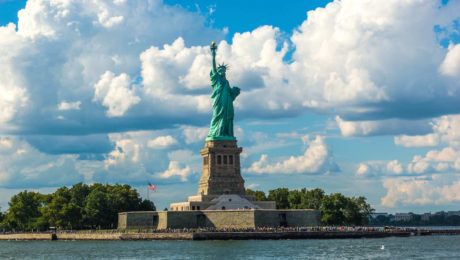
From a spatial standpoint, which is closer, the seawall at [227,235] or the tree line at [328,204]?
the seawall at [227,235]

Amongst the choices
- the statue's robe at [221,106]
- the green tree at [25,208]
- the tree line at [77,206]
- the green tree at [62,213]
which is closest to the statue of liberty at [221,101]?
the statue's robe at [221,106]

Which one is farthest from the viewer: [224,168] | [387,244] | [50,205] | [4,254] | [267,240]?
[50,205]

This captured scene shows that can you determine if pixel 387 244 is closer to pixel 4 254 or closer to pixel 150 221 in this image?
pixel 150 221

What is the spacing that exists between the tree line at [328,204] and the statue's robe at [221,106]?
56.7 ft

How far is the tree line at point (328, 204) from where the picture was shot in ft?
402

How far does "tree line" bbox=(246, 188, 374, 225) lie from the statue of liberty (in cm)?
1724

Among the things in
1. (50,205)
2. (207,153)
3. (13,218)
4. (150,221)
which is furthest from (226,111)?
(13,218)

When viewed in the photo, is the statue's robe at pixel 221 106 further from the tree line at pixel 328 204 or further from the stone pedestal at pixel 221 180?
the tree line at pixel 328 204

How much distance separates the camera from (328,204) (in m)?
123

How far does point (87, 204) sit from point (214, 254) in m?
47.8

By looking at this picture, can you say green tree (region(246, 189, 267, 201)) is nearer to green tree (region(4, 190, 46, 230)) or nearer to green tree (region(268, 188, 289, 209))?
green tree (region(268, 188, 289, 209))

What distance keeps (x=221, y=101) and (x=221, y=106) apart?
2.12 feet

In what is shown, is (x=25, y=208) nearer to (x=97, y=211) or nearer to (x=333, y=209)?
(x=97, y=211)

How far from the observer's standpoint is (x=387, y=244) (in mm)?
90812
